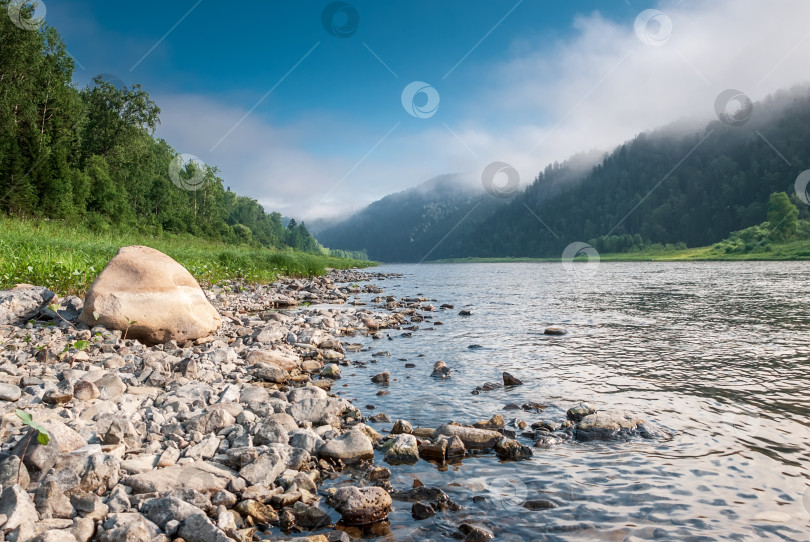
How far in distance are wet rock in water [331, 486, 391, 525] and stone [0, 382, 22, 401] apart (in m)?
4.96

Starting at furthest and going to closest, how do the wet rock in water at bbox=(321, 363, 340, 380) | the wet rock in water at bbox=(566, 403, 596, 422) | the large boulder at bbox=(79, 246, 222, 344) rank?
the large boulder at bbox=(79, 246, 222, 344), the wet rock in water at bbox=(321, 363, 340, 380), the wet rock in water at bbox=(566, 403, 596, 422)

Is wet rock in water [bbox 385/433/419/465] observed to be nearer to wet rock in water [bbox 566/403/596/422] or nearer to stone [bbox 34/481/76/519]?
wet rock in water [bbox 566/403/596/422]

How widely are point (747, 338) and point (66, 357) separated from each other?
17.7m

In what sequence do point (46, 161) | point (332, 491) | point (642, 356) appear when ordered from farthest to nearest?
point (46, 161) → point (642, 356) → point (332, 491)

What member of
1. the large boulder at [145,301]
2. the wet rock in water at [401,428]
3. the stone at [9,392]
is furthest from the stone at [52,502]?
the large boulder at [145,301]

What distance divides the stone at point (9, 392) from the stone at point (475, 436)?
19.5 ft

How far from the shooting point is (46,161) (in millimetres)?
53406

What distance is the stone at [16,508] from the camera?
3746 millimetres

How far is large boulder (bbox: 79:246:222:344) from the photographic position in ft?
34.2

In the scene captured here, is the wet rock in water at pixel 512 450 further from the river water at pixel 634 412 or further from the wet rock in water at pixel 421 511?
the wet rock in water at pixel 421 511

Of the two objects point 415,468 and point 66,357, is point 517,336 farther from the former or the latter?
point 66,357

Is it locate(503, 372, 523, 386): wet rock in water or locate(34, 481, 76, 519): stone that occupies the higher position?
locate(34, 481, 76, 519): stone

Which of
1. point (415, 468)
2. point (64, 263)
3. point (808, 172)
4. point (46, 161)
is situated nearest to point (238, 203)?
point (46, 161)

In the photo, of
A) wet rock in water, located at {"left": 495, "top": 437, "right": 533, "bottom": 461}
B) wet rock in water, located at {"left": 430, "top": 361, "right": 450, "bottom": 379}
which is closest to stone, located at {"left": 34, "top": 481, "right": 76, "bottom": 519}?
wet rock in water, located at {"left": 495, "top": 437, "right": 533, "bottom": 461}
